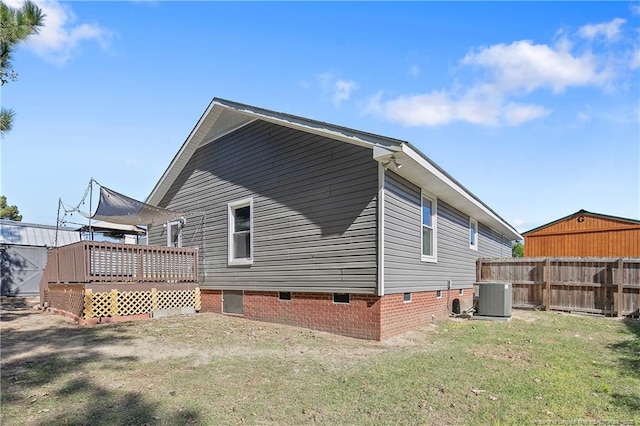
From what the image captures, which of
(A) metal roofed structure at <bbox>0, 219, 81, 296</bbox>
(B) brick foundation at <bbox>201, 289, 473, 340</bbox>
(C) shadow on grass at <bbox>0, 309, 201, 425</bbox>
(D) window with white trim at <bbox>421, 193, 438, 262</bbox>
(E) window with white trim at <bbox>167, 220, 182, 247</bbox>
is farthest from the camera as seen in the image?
(A) metal roofed structure at <bbox>0, 219, 81, 296</bbox>

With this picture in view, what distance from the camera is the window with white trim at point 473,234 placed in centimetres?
1455

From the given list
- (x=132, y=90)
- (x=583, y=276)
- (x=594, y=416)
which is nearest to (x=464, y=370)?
(x=594, y=416)

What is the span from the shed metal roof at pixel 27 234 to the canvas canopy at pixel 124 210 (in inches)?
327

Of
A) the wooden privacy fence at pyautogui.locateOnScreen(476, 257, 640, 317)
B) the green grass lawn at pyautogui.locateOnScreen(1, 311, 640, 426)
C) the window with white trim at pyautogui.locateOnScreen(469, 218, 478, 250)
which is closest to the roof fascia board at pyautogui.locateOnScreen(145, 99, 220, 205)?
the green grass lawn at pyautogui.locateOnScreen(1, 311, 640, 426)

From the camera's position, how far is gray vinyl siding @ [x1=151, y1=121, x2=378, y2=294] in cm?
828

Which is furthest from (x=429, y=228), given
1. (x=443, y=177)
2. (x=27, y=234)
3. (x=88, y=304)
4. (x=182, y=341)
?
(x=27, y=234)

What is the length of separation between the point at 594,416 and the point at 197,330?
24.6 ft

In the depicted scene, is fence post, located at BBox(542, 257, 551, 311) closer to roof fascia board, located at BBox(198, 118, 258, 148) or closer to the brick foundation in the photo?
the brick foundation

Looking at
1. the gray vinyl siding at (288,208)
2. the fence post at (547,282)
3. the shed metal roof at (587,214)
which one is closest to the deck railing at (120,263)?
the gray vinyl siding at (288,208)

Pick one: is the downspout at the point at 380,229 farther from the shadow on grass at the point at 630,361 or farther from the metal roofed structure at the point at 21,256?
the metal roofed structure at the point at 21,256

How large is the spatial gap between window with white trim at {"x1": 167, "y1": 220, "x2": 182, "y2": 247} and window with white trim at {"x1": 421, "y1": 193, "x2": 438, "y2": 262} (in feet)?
26.9

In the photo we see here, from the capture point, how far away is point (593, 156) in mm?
11914

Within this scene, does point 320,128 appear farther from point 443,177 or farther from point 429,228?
point 429,228

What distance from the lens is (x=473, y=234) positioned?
15.1m
